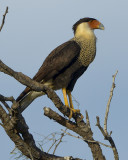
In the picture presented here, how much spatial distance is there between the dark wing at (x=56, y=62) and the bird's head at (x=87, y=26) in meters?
0.57

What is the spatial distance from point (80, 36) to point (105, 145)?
2762 mm

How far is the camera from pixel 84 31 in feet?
19.8

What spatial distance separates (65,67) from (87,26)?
3.80ft

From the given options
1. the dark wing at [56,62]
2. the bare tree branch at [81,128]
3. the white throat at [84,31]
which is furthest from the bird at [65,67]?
the bare tree branch at [81,128]

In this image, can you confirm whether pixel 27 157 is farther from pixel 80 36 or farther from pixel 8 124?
pixel 80 36

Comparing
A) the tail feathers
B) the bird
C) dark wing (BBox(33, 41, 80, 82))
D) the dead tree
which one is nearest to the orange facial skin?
the bird

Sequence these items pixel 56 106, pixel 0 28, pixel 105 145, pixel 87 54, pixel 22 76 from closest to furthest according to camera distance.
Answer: pixel 0 28, pixel 105 145, pixel 22 76, pixel 56 106, pixel 87 54

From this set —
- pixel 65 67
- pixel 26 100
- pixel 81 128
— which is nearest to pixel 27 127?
pixel 81 128

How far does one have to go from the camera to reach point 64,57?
17.5 feet

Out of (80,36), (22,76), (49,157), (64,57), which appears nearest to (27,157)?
(49,157)

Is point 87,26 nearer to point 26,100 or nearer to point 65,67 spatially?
point 65,67

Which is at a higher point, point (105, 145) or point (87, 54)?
point (87, 54)

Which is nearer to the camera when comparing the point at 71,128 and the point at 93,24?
the point at 71,128

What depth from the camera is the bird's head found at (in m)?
6.02
